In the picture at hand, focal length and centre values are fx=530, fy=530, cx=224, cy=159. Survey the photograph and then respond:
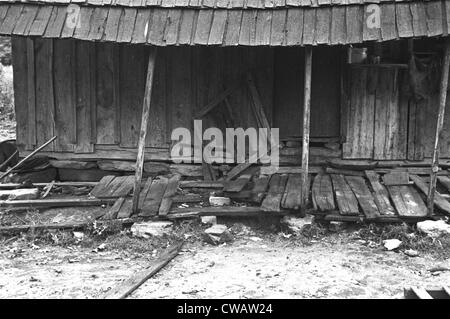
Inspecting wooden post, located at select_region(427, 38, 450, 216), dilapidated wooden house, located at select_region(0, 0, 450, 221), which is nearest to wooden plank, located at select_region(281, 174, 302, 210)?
dilapidated wooden house, located at select_region(0, 0, 450, 221)

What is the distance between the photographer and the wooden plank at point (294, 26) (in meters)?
7.62

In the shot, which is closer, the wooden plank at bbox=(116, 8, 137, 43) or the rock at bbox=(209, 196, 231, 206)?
the wooden plank at bbox=(116, 8, 137, 43)

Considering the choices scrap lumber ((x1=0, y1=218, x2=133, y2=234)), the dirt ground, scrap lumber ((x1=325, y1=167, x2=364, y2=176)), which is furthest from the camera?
scrap lumber ((x1=325, y1=167, x2=364, y2=176))

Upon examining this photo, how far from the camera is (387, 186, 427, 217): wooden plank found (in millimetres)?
7814

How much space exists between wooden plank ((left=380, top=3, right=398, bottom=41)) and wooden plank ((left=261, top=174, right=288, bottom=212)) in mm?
2856

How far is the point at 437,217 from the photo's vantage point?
779 cm

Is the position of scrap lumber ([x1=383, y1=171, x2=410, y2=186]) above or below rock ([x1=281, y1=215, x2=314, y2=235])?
above

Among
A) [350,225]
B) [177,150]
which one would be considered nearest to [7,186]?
[177,150]

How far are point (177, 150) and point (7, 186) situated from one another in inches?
120

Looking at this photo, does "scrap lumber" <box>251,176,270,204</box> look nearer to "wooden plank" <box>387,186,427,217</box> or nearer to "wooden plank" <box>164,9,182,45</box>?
"wooden plank" <box>387,186,427,217</box>

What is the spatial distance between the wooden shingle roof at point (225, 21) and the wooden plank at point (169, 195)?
247cm

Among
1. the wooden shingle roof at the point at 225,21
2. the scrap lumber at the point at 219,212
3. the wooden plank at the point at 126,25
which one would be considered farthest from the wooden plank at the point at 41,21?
the scrap lumber at the point at 219,212

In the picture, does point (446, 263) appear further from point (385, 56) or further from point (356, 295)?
point (385, 56)

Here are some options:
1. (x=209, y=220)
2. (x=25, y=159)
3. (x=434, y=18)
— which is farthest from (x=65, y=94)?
(x=434, y=18)
